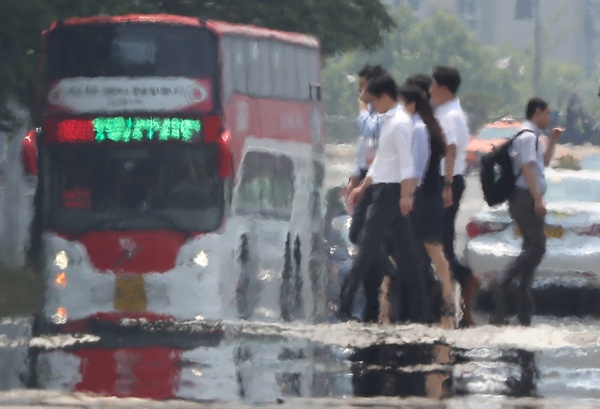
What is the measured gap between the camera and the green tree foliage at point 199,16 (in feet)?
60.7

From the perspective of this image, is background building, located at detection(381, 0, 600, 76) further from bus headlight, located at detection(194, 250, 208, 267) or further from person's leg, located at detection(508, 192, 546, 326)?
person's leg, located at detection(508, 192, 546, 326)

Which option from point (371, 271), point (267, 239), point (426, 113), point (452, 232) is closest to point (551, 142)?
point (452, 232)

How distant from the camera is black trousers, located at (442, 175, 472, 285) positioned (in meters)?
13.5

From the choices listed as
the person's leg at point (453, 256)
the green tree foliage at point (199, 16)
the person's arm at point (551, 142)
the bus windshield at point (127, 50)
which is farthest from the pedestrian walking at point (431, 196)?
the green tree foliage at point (199, 16)

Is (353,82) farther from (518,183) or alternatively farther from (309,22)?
(518,183)

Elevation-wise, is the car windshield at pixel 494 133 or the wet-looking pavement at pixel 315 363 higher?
the car windshield at pixel 494 133

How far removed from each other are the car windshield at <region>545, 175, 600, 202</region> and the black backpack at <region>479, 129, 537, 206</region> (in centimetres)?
273

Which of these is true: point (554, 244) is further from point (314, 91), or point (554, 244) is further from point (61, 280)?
point (314, 91)

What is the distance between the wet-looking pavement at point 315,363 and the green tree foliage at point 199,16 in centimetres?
463

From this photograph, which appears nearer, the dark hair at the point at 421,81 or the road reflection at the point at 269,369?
the road reflection at the point at 269,369

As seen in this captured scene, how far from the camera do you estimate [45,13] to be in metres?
18.4

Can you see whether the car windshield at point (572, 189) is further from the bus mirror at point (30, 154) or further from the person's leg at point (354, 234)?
the bus mirror at point (30, 154)

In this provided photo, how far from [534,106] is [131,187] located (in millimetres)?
4323

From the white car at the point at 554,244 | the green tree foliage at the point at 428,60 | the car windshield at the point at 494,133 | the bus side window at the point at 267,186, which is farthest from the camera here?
the green tree foliage at the point at 428,60
